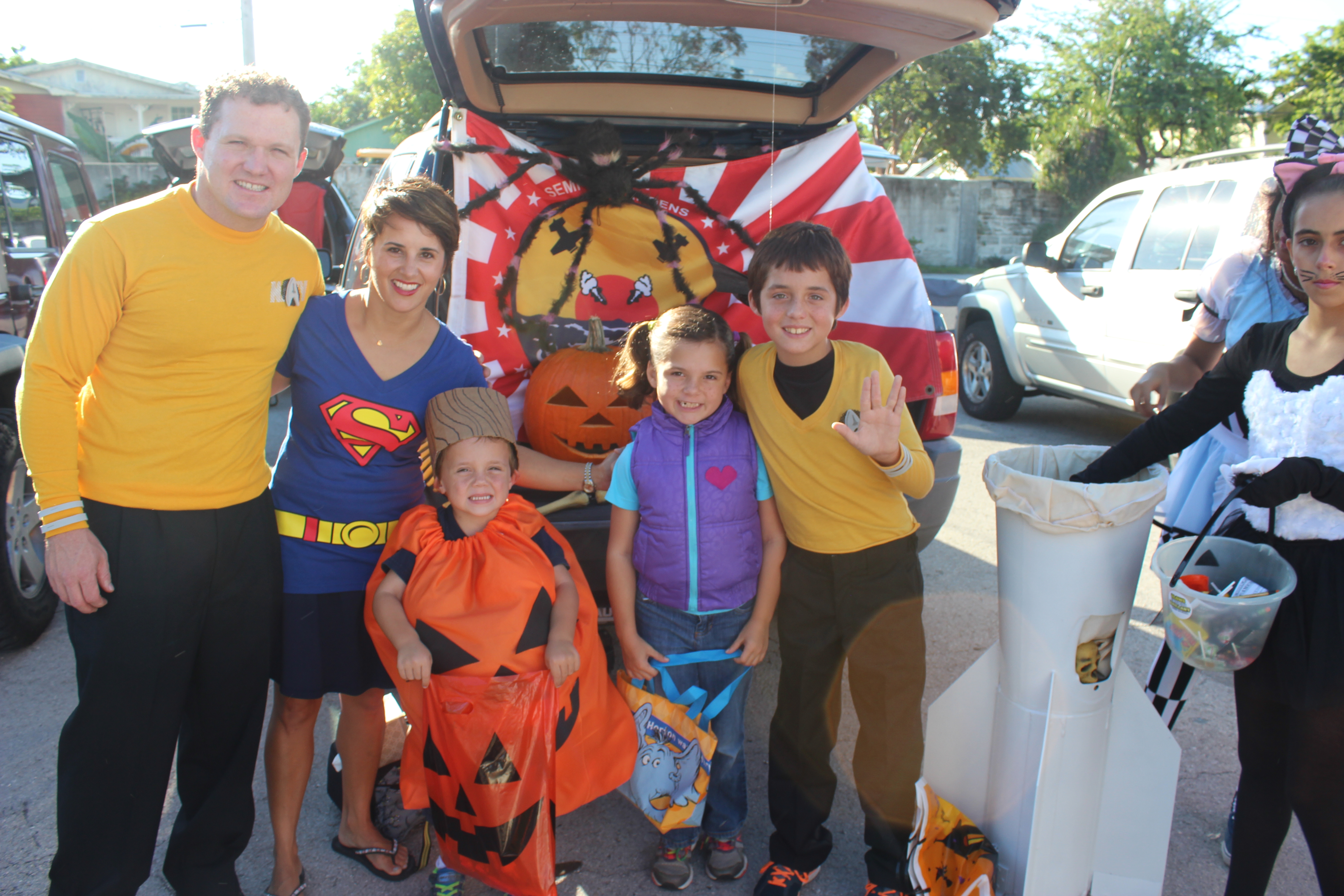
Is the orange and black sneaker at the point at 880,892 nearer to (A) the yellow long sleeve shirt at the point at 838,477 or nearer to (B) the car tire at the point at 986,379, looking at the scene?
(A) the yellow long sleeve shirt at the point at 838,477

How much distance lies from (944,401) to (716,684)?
1.61 m

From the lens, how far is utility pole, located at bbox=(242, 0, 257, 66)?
15.9 metres

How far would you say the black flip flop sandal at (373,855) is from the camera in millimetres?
2475

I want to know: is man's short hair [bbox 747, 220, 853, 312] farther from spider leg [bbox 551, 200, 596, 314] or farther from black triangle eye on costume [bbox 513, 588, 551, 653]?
spider leg [bbox 551, 200, 596, 314]

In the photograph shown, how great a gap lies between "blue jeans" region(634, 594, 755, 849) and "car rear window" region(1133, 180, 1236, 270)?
4.74 meters

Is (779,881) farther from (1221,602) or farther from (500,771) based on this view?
(1221,602)

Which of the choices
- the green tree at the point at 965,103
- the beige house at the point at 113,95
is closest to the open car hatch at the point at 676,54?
the green tree at the point at 965,103

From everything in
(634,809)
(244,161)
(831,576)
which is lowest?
(634,809)

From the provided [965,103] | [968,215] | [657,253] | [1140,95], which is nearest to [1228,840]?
[657,253]

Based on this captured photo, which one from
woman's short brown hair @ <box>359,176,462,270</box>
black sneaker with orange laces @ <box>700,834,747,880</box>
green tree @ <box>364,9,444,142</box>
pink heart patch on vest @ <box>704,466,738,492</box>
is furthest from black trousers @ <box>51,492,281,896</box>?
green tree @ <box>364,9,444,142</box>

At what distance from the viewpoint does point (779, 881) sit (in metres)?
2.38

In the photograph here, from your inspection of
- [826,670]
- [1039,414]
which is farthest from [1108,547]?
[1039,414]

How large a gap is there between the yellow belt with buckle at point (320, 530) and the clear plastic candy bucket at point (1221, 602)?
1.98 meters

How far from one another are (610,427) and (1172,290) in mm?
4398
